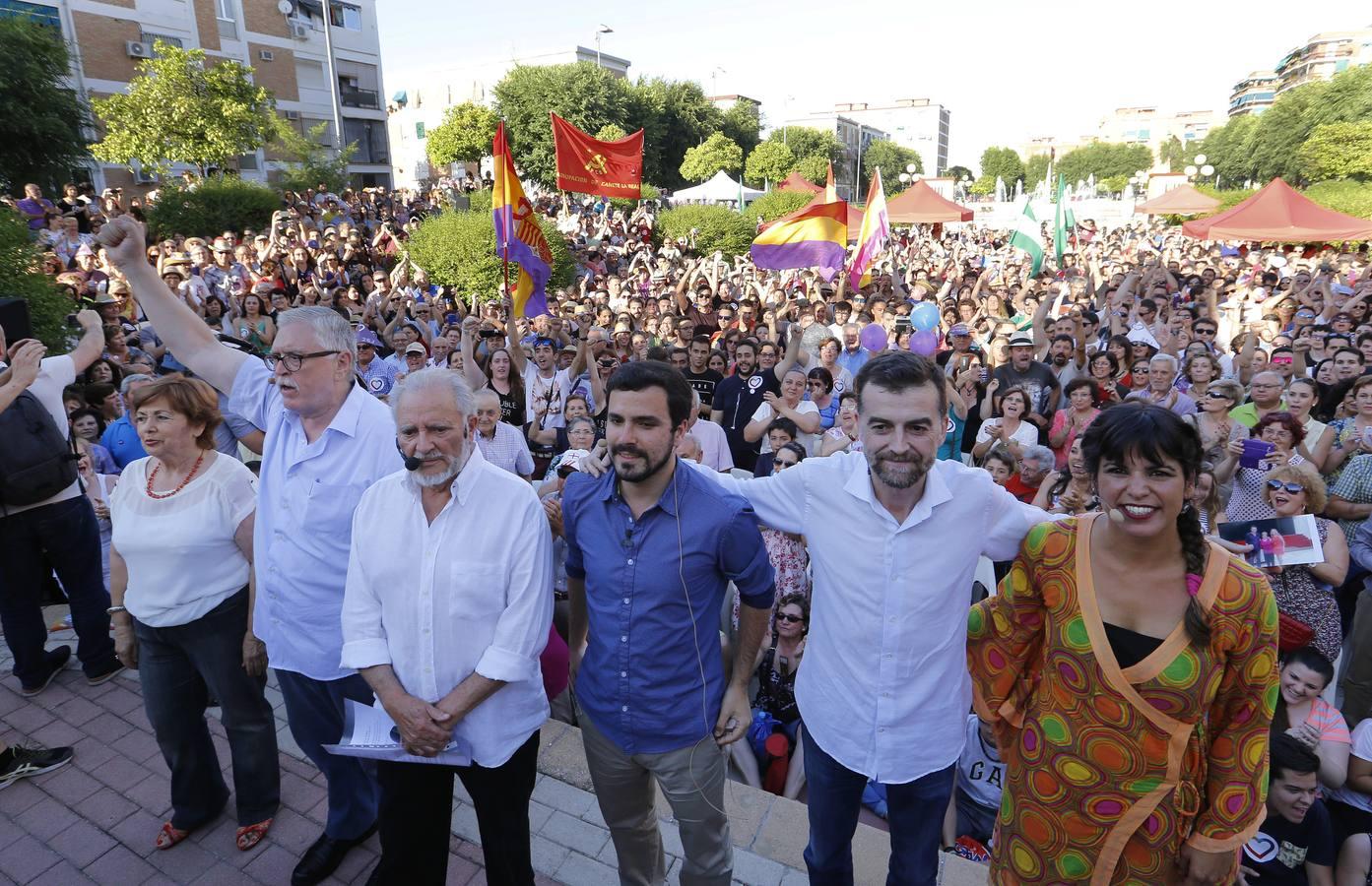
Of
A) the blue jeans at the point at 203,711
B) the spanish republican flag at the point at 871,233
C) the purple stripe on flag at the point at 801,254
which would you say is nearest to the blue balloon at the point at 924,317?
the purple stripe on flag at the point at 801,254

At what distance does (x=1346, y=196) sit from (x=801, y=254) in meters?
30.6

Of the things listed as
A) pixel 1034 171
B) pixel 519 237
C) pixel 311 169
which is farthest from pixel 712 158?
pixel 1034 171

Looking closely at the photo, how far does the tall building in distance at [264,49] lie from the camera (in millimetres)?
28719

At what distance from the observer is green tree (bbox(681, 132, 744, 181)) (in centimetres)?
3912

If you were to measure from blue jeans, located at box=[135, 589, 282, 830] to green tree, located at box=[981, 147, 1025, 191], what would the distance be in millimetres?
110395

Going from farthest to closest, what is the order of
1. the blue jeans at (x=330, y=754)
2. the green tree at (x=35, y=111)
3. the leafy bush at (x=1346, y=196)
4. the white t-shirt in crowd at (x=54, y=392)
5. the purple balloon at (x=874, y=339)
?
the leafy bush at (x=1346, y=196) < the green tree at (x=35, y=111) < the purple balloon at (x=874, y=339) < the white t-shirt in crowd at (x=54, y=392) < the blue jeans at (x=330, y=754)

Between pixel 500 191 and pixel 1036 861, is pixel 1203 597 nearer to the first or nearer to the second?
pixel 1036 861

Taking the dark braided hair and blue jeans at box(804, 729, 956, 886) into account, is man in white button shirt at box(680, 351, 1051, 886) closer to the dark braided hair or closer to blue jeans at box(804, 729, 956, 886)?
blue jeans at box(804, 729, 956, 886)

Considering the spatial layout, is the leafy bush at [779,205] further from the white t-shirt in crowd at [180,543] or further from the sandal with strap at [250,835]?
the sandal with strap at [250,835]

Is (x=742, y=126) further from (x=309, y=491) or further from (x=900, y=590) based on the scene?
(x=900, y=590)

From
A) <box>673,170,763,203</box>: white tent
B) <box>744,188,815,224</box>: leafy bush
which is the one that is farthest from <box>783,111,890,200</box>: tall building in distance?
<box>744,188,815,224</box>: leafy bush

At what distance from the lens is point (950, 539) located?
7.06 ft

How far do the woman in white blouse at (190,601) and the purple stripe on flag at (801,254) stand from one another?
9105 mm

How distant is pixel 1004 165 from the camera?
328 feet
